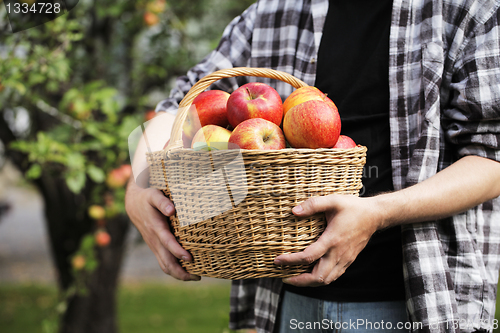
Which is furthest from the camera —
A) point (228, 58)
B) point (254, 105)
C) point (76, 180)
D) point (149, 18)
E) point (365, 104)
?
point (149, 18)

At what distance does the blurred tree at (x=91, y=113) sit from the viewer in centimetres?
213

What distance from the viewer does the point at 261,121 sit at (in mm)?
973

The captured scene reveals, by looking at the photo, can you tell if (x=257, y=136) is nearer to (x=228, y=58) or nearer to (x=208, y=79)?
(x=208, y=79)

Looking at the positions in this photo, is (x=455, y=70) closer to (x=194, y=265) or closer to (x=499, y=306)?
(x=194, y=265)

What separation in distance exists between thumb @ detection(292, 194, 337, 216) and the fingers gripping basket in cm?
2

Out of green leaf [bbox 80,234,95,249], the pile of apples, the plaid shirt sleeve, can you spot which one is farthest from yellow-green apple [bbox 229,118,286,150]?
green leaf [bbox 80,234,95,249]

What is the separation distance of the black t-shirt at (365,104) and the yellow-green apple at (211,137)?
1.51 ft

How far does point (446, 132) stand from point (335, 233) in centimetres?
50

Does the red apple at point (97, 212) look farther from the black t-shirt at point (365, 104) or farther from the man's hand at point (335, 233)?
the man's hand at point (335, 233)

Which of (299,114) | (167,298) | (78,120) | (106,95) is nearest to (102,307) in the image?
(78,120)

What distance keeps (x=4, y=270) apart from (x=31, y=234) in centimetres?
456

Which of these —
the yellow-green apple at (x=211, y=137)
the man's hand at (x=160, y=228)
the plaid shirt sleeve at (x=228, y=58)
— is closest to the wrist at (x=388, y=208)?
the yellow-green apple at (x=211, y=137)

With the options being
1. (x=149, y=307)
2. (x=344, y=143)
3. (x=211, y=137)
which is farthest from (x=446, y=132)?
(x=149, y=307)

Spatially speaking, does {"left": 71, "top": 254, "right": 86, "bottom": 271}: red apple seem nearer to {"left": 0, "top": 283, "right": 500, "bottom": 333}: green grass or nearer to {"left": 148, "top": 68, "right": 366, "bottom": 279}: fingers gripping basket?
{"left": 148, "top": 68, "right": 366, "bottom": 279}: fingers gripping basket
